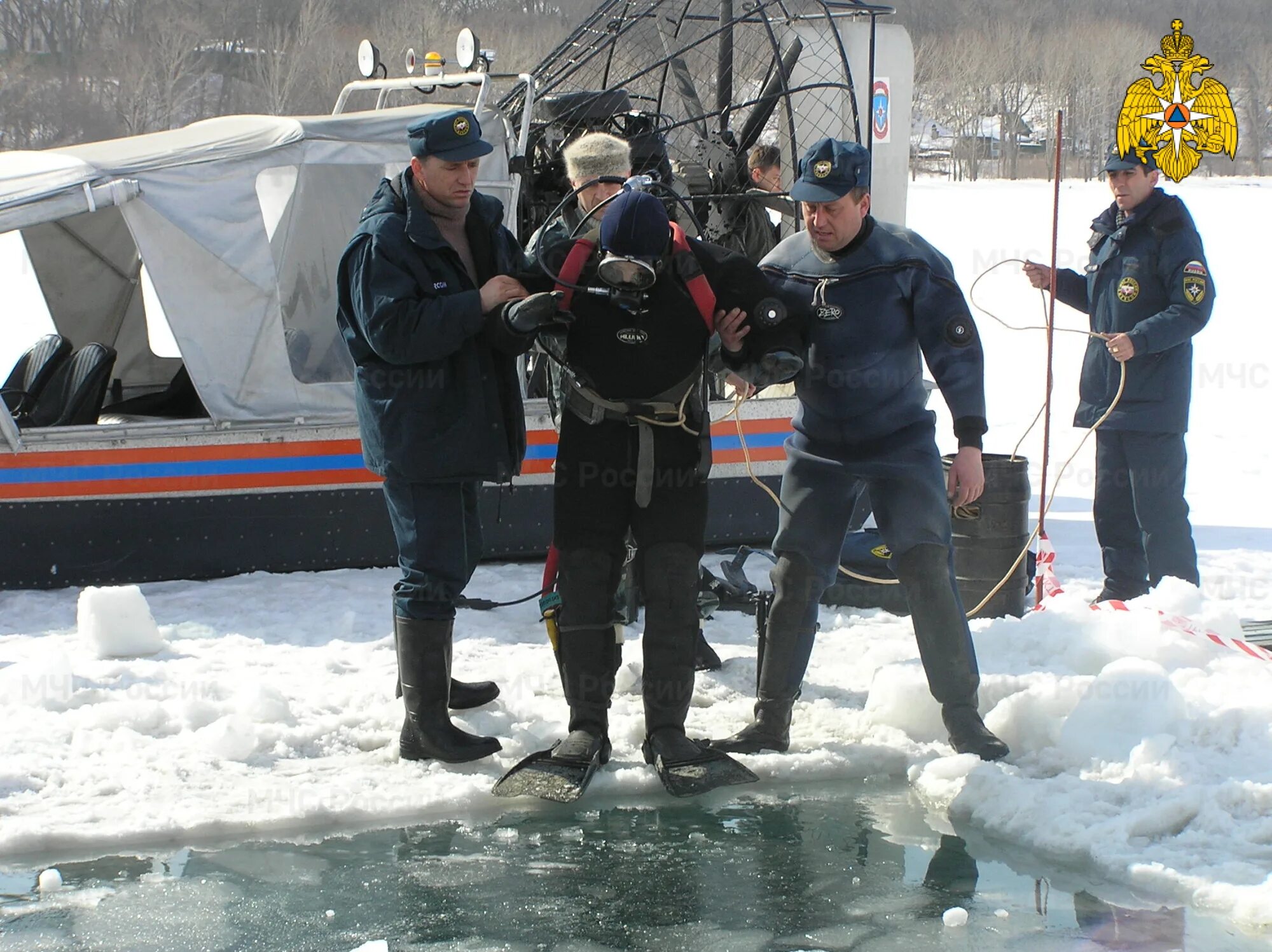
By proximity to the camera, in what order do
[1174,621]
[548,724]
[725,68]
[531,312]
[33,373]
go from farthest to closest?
[725,68] → [33,373] → [1174,621] → [548,724] → [531,312]

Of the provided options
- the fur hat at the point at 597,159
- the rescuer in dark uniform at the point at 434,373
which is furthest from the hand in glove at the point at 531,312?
the fur hat at the point at 597,159

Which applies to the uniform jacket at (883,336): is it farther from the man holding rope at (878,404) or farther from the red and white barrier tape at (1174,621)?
the red and white barrier tape at (1174,621)

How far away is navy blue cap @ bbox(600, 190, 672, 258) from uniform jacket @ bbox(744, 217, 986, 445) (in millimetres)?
451

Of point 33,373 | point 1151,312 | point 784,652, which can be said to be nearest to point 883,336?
point 784,652

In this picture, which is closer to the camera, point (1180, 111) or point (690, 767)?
point (690, 767)

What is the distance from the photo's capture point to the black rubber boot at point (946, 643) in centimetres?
427

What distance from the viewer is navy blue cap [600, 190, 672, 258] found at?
12.7ft

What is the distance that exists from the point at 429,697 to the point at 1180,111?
146 ft

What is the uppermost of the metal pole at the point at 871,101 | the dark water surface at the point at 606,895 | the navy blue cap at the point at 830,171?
the metal pole at the point at 871,101

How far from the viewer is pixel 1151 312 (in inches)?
219

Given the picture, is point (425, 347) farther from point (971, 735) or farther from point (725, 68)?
point (725, 68)

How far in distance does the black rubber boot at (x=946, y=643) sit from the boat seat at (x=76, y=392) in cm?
393

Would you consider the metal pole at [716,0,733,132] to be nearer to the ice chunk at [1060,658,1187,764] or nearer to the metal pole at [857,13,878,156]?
the metal pole at [857,13,878,156]

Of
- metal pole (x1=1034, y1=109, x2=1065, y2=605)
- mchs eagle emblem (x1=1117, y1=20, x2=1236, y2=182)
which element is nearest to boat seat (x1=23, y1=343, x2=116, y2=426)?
metal pole (x1=1034, y1=109, x2=1065, y2=605)
